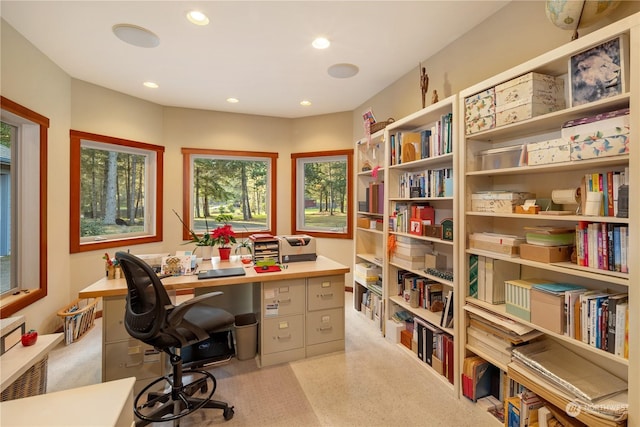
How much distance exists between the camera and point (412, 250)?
8.56ft

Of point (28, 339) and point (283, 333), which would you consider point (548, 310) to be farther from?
point (28, 339)

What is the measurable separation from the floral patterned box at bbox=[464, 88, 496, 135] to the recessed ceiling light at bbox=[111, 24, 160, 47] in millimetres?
2464

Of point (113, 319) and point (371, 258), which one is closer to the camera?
point (113, 319)

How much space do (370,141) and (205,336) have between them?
250 cm

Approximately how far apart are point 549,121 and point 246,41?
2.24 metres

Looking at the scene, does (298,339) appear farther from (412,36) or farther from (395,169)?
(412,36)

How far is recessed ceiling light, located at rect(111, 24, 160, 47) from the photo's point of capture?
2.27m

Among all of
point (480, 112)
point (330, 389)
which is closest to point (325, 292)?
point (330, 389)

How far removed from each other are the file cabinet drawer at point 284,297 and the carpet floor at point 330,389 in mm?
443

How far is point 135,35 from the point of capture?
7.73ft

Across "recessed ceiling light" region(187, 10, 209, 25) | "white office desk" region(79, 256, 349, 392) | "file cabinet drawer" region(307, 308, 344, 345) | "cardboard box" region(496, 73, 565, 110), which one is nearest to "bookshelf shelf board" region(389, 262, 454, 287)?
"white office desk" region(79, 256, 349, 392)

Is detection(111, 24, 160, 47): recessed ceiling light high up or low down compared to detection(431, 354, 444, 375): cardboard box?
up

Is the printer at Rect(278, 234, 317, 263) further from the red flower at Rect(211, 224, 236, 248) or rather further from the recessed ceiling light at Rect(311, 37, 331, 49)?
the recessed ceiling light at Rect(311, 37, 331, 49)

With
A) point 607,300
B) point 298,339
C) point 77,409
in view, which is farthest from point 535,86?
point 77,409
